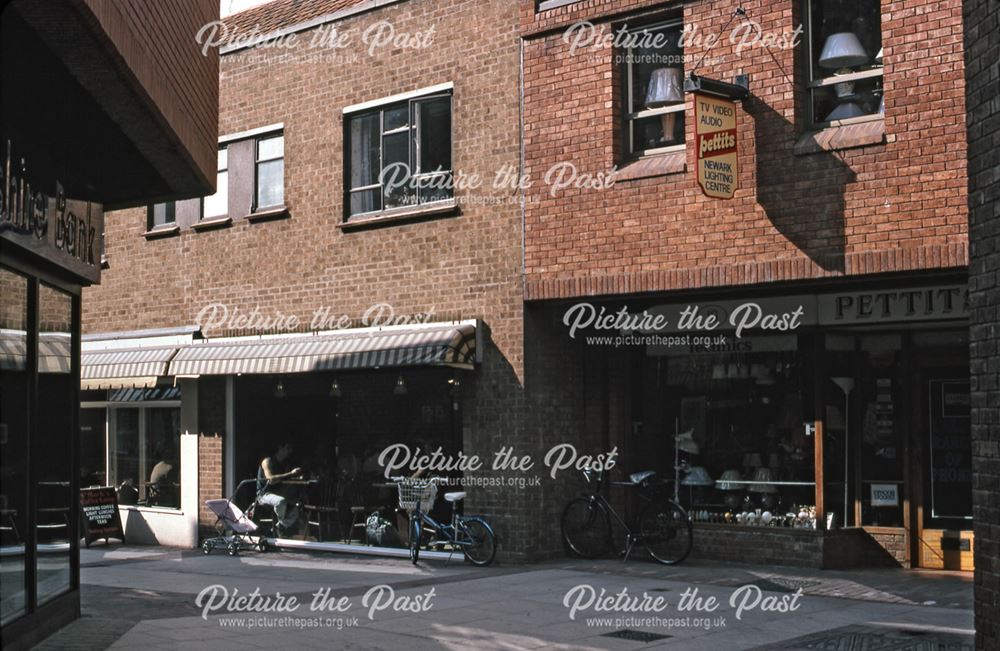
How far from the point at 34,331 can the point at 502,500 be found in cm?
695

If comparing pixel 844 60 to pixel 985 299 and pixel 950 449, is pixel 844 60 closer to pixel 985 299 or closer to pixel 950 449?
pixel 950 449

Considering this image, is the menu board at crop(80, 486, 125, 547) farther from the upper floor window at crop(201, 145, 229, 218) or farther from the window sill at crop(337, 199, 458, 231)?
the window sill at crop(337, 199, 458, 231)

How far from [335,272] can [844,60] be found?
7.56 m

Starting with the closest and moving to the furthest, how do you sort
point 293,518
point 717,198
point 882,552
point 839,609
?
point 839,609 → point 717,198 → point 882,552 → point 293,518

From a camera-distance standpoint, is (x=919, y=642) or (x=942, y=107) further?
(x=942, y=107)

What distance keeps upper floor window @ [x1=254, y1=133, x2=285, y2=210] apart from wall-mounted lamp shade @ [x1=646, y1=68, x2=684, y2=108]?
6.18 metres

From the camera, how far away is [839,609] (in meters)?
12.1

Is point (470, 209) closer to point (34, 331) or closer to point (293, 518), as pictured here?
point (293, 518)

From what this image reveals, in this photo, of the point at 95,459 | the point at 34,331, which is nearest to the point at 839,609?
the point at 34,331

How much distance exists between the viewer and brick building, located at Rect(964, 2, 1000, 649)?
681cm

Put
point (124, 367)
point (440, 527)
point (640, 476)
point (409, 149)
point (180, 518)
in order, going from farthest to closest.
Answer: point (180, 518)
point (124, 367)
point (409, 149)
point (440, 527)
point (640, 476)

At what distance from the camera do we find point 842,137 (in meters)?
13.3

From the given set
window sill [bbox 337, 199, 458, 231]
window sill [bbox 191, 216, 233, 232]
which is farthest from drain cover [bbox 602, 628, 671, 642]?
window sill [bbox 191, 216, 233, 232]

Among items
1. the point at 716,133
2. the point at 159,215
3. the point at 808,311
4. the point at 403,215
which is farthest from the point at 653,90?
the point at 159,215
